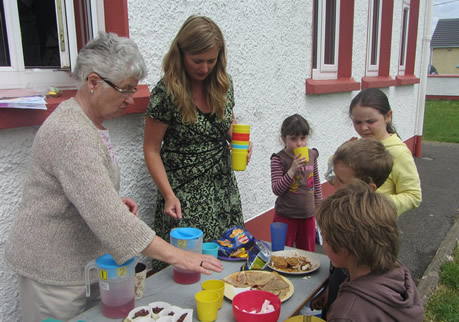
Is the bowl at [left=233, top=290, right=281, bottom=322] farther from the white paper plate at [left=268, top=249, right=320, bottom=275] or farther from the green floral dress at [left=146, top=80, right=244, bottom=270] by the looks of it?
the green floral dress at [left=146, top=80, right=244, bottom=270]

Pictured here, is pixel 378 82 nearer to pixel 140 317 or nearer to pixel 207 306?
pixel 207 306

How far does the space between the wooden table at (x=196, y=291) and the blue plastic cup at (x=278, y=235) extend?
0.82 feet

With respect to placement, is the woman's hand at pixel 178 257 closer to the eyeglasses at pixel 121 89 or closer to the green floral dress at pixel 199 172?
the eyeglasses at pixel 121 89

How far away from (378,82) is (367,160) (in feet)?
15.9

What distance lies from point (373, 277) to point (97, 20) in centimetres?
202

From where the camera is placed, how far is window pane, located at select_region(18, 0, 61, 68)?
2070mm

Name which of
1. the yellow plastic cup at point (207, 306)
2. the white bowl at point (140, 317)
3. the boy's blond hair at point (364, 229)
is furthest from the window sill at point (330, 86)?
the white bowl at point (140, 317)

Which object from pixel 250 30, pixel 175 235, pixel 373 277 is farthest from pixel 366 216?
pixel 250 30

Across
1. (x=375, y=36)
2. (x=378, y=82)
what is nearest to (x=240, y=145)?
(x=378, y=82)

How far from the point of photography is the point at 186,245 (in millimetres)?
1776

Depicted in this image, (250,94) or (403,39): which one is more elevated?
(403,39)

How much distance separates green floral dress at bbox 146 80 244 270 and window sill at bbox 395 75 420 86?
6079mm

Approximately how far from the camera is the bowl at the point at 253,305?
4.76 ft

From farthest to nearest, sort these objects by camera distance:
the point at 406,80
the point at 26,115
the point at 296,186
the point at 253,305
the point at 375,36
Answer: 1. the point at 406,80
2. the point at 375,36
3. the point at 296,186
4. the point at 26,115
5. the point at 253,305
